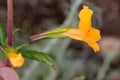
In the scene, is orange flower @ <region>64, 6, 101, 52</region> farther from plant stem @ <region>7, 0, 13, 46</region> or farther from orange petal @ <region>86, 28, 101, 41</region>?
plant stem @ <region>7, 0, 13, 46</region>

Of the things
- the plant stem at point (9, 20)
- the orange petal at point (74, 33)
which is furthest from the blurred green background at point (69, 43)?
the plant stem at point (9, 20)

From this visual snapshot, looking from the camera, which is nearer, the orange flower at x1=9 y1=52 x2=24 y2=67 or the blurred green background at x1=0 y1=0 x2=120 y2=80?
the orange flower at x1=9 y1=52 x2=24 y2=67

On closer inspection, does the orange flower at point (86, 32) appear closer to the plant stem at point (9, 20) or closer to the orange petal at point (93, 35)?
the orange petal at point (93, 35)

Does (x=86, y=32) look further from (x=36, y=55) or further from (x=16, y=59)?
(x=16, y=59)

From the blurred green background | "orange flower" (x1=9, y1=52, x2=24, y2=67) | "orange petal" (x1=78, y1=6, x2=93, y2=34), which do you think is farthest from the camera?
the blurred green background

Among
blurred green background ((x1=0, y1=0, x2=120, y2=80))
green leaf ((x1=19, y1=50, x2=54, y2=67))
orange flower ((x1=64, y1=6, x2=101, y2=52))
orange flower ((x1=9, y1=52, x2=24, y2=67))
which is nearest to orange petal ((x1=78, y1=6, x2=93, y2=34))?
orange flower ((x1=64, y1=6, x2=101, y2=52))

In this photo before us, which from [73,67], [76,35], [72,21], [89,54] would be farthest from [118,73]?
[76,35]
